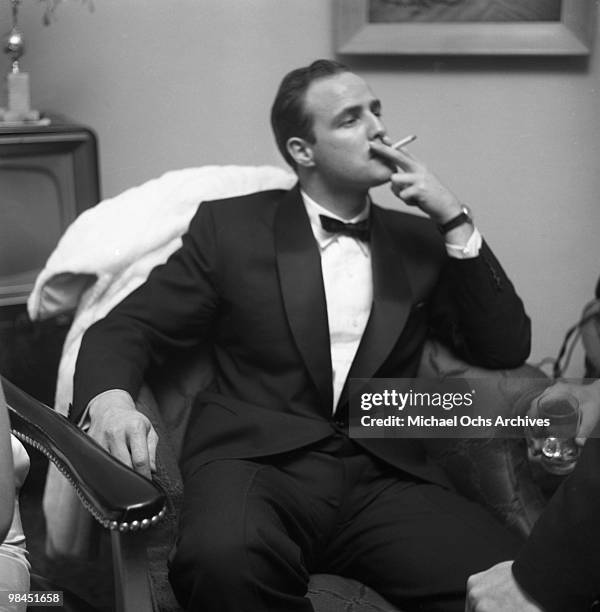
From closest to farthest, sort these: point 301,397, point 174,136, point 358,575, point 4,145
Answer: point 358,575
point 301,397
point 4,145
point 174,136

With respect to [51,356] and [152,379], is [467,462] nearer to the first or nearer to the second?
[152,379]

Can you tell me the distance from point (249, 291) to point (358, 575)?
443 millimetres

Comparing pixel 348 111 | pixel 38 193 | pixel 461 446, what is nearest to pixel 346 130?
pixel 348 111

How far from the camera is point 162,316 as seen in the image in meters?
1.40

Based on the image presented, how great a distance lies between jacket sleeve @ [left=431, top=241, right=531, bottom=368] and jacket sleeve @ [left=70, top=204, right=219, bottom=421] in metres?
0.38

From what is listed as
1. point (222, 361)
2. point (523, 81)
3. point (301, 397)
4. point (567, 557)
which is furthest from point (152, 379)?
point (523, 81)

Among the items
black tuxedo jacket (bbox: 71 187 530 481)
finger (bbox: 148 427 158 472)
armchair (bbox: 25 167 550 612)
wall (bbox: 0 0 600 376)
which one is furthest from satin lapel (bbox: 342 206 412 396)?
wall (bbox: 0 0 600 376)

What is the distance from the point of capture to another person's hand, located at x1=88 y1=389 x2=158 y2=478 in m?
1.13

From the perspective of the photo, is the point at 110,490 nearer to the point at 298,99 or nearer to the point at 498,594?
the point at 498,594

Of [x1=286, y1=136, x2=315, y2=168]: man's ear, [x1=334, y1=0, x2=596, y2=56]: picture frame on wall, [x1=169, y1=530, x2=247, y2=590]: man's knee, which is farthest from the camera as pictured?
[x1=334, y1=0, x2=596, y2=56]: picture frame on wall

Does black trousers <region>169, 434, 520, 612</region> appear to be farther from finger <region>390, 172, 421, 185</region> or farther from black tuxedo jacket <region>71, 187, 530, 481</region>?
finger <region>390, 172, 421, 185</region>

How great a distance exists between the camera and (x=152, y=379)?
1.46 m

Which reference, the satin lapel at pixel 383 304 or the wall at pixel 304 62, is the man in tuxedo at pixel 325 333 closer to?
the satin lapel at pixel 383 304

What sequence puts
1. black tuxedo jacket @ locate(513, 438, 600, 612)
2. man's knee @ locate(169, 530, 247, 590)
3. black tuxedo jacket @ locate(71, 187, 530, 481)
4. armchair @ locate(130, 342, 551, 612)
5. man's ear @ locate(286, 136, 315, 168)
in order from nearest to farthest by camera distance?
black tuxedo jacket @ locate(513, 438, 600, 612), man's knee @ locate(169, 530, 247, 590), armchair @ locate(130, 342, 551, 612), black tuxedo jacket @ locate(71, 187, 530, 481), man's ear @ locate(286, 136, 315, 168)
